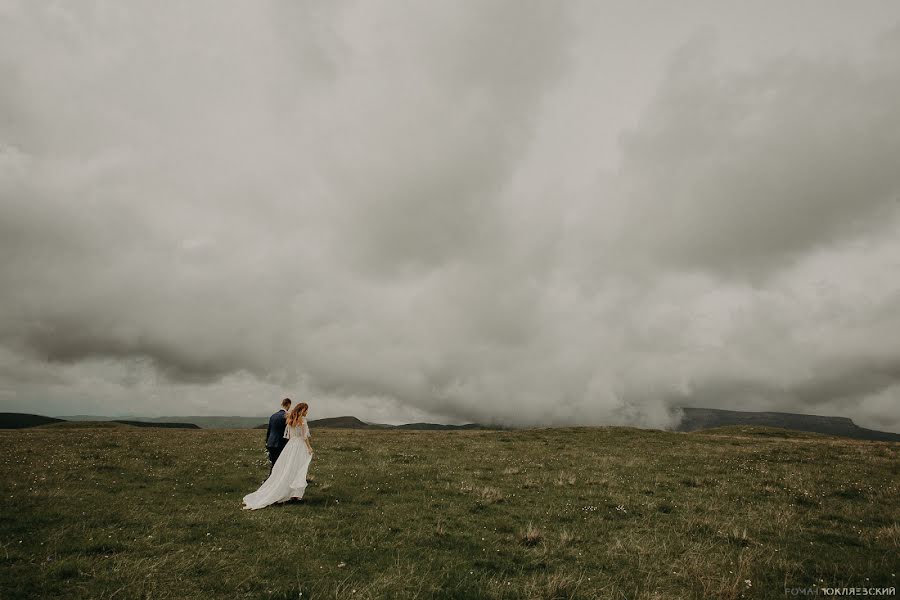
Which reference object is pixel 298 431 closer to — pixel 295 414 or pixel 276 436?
pixel 295 414

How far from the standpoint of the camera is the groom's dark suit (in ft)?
57.7

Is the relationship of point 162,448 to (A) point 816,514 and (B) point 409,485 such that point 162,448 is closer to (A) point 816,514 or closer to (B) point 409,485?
(B) point 409,485

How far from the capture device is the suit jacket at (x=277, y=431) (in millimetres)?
17578

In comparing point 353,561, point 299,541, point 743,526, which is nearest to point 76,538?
point 299,541

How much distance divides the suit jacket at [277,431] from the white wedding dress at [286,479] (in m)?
1.30

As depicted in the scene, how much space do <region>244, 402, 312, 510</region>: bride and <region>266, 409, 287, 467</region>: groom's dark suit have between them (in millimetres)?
802

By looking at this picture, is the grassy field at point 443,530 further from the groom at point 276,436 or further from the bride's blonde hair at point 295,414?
the bride's blonde hair at point 295,414

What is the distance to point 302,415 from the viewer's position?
17250mm

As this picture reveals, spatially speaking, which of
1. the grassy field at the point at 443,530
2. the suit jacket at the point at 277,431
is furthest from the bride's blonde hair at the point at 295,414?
the grassy field at the point at 443,530

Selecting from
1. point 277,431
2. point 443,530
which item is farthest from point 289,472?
point 443,530

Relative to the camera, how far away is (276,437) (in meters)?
17.6

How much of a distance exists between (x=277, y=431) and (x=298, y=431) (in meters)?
1.55

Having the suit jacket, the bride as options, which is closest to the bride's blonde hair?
the bride

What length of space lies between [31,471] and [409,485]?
16859mm
